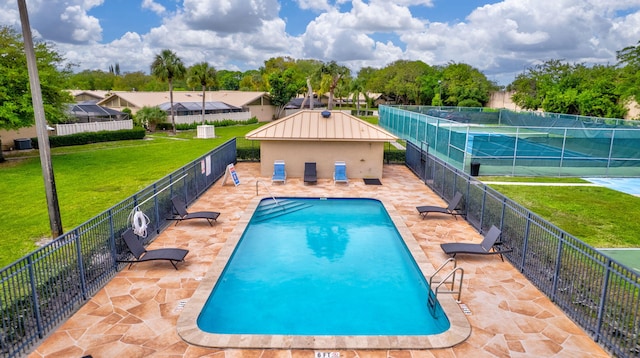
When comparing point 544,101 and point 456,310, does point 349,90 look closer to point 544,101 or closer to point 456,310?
point 544,101

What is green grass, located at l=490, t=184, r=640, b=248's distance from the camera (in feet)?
39.7

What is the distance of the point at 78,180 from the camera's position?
19438mm

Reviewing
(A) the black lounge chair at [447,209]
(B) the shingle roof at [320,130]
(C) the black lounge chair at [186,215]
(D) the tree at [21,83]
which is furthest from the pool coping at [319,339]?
(D) the tree at [21,83]

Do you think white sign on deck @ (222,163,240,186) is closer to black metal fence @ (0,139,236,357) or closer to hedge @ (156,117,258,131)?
black metal fence @ (0,139,236,357)

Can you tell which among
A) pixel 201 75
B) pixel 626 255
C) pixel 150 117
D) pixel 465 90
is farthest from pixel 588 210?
pixel 465 90

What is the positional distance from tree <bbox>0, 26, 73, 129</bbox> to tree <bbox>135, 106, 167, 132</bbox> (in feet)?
55.4

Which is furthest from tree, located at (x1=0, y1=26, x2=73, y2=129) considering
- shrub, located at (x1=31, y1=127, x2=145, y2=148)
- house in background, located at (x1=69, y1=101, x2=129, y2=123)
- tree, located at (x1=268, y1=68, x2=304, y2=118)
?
tree, located at (x1=268, y1=68, x2=304, y2=118)

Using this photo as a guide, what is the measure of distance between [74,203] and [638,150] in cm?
2586

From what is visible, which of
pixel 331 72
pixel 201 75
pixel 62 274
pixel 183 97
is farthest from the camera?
pixel 331 72

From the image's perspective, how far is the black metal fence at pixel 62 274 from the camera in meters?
6.23

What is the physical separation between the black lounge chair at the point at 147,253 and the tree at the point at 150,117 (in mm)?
35581

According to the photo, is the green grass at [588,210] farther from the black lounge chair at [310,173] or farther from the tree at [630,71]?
the tree at [630,71]

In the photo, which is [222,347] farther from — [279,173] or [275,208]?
[279,173]

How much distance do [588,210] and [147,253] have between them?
14440mm
